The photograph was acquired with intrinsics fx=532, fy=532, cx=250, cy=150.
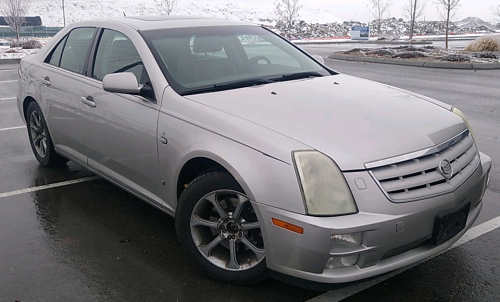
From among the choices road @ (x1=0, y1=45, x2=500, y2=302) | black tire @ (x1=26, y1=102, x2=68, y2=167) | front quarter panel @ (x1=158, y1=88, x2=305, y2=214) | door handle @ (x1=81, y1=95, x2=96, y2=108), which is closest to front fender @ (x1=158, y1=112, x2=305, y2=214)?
front quarter panel @ (x1=158, y1=88, x2=305, y2=214)

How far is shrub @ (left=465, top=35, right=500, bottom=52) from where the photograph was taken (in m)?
20.1

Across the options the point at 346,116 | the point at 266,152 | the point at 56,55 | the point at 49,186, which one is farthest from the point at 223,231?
the point at 56,55

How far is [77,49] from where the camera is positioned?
5012 mm

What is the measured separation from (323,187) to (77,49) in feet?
10.5

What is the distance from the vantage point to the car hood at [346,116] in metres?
2.97

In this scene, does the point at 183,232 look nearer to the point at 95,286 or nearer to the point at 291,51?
the point at 95,286

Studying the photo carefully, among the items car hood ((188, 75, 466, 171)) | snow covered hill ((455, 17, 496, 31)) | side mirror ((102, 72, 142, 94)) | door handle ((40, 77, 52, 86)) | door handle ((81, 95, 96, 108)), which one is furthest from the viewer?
snow covered hill ((455, 17, 496, 31))

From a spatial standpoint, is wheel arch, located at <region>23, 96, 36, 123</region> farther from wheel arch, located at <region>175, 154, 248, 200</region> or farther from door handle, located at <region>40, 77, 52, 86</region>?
wheel arch, located at <region>175, 154, 248, 200</region>

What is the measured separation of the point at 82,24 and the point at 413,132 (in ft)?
11.3

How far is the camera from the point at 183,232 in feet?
11.3

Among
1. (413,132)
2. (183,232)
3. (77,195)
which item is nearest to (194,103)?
(183,232)

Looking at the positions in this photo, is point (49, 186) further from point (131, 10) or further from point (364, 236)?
point (131, 10)

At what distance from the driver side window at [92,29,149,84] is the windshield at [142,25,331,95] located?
16 centimetres

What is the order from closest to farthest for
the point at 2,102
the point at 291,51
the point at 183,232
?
the point at 183,232
the point at 291,51
the point at 2,102
